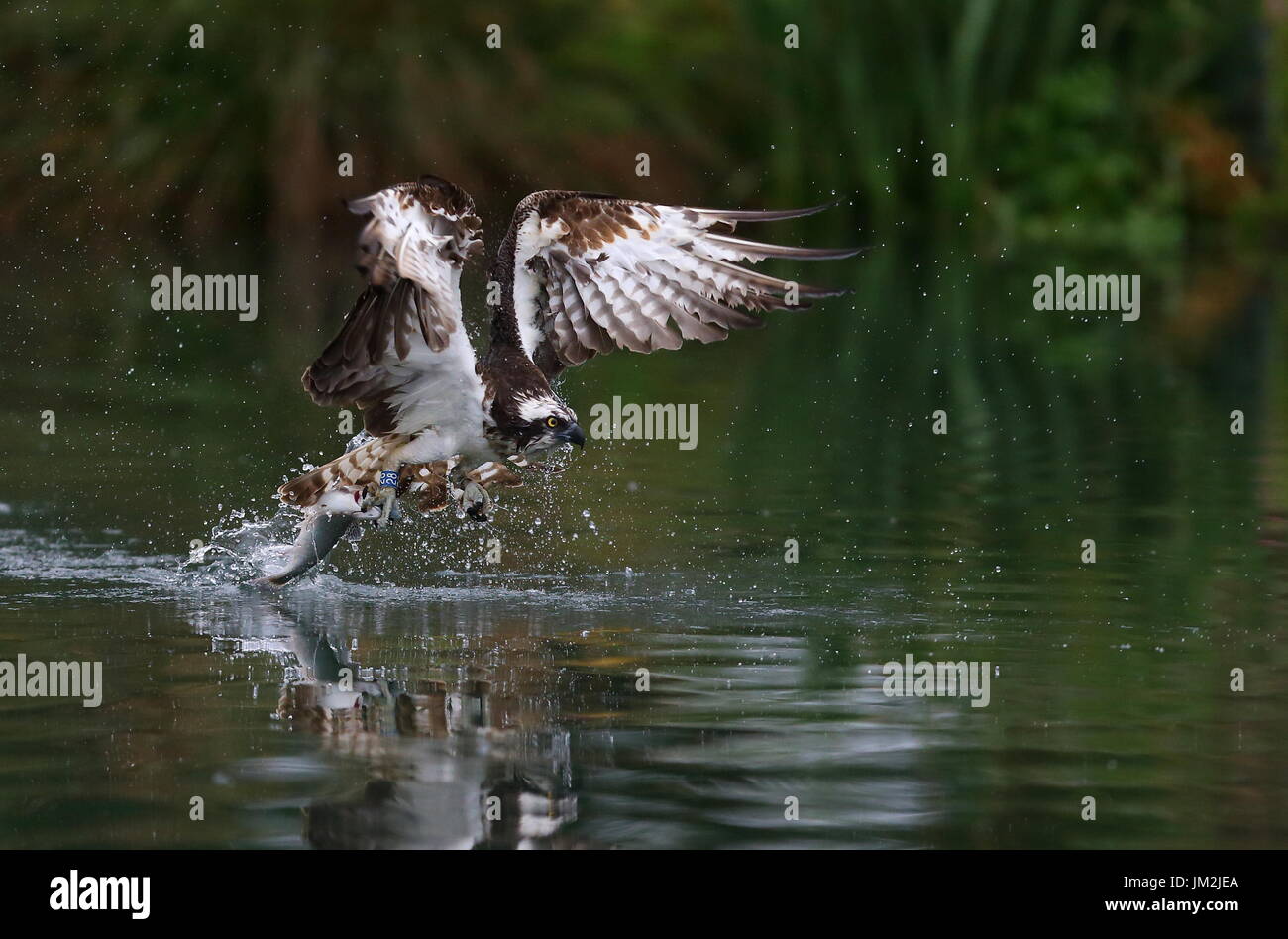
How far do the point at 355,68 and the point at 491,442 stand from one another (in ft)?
71.7

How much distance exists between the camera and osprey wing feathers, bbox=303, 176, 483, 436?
8211mm

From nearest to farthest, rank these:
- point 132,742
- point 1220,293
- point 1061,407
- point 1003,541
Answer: point 132,742 → point 1003,541 → point 1061,407 → point 1220,293

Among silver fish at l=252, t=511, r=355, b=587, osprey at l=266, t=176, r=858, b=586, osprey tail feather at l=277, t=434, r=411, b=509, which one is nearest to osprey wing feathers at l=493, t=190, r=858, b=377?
osprey at l=266, t=176, r=858, b=586

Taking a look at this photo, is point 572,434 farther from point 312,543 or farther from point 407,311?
point 312,543

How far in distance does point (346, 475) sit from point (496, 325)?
2.96 ft

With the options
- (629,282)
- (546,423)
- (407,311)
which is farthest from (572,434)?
(629,282)

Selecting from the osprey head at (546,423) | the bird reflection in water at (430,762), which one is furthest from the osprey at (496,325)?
the bird reflection in water at (430,762)

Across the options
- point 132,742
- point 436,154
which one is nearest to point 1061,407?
point 132,742

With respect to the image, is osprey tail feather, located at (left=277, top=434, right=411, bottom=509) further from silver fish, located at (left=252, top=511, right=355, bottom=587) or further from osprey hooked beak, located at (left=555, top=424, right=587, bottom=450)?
osprey hooked beak, located at (left=555, top=424, right=587, bottom=450)

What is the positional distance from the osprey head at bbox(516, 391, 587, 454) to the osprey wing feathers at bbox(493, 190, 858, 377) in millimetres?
714

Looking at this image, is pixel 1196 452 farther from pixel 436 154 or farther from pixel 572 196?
pixel 436 154

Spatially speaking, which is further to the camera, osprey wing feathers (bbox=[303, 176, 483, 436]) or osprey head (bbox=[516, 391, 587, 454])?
osprey head (bbox=[516, 391, 587, 454])

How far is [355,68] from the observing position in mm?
30453

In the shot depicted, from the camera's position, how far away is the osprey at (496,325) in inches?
336
